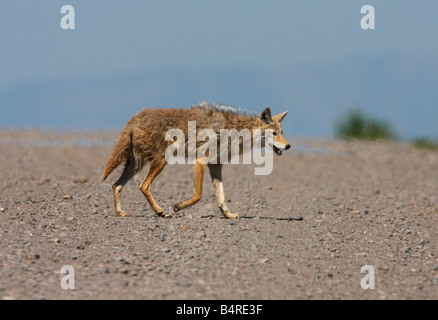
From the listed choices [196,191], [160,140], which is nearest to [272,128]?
[196,191]

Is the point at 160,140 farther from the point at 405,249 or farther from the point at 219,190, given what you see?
the point at 405,249

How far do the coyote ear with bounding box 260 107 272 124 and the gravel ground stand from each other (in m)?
1.45

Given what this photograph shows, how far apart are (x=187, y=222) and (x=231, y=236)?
3.17 feet

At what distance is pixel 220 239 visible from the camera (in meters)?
7.87

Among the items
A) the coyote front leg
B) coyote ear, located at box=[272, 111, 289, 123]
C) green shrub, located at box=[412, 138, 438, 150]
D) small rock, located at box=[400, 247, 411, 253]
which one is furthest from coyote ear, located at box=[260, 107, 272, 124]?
green shrub, located at box=[412, 138, 438, 150]

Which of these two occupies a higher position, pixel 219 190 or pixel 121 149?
pixel 121 149

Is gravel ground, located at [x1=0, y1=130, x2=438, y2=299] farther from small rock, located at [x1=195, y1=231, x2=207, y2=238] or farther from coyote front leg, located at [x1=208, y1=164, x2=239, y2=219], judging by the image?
coyote front leg, located at [x1=208, y1=164, x2=239, y2=219]

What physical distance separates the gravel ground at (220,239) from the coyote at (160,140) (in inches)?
15.5

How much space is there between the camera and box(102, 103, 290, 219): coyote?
9062mm

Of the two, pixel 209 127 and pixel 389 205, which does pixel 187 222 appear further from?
pixel 389 205

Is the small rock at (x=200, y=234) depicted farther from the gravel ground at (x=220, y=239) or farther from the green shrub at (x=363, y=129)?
the green shrub at (x=363, y=129)

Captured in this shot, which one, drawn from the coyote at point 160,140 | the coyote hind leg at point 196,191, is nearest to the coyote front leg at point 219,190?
the coyote at point 160,140

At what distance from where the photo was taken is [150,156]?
9148 millimetres

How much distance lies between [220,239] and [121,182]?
2217 mm
